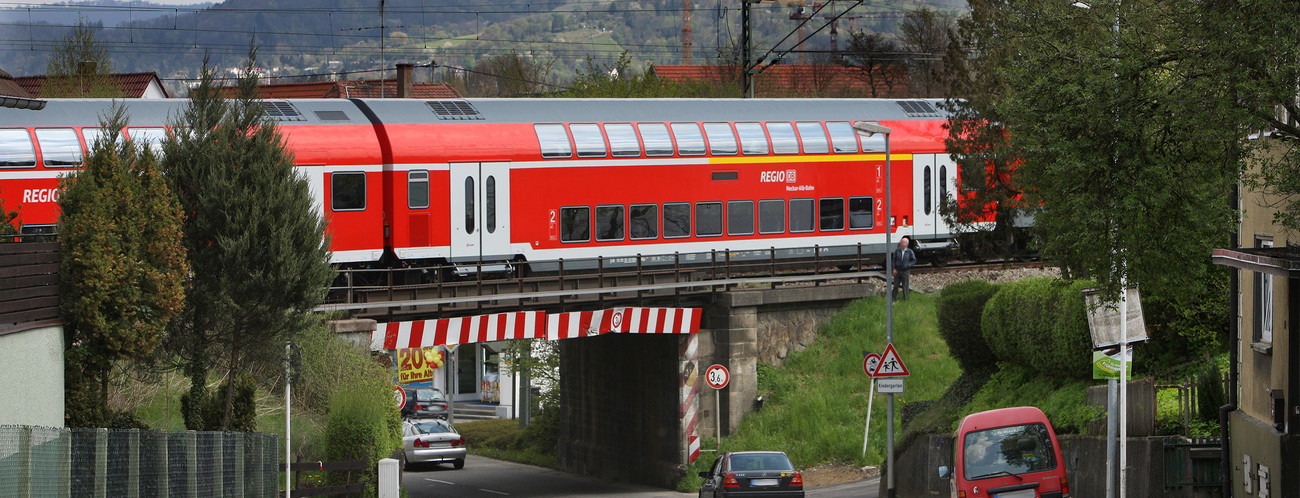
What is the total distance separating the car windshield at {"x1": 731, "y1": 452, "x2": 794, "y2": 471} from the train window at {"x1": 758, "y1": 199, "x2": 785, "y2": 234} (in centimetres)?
995

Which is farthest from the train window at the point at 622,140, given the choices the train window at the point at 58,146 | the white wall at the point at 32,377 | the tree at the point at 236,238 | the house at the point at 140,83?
the house at the point at 140,83

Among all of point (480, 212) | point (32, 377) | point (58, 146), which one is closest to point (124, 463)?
point (32, 377)

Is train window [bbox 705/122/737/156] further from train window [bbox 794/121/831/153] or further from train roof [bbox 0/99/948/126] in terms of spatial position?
train window [bbox 794/121/831/153]

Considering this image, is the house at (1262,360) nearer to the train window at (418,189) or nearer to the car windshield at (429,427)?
the train window at (418,189)

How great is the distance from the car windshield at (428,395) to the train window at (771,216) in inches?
1078

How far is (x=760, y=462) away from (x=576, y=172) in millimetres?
9037

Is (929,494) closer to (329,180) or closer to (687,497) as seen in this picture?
(687,497)

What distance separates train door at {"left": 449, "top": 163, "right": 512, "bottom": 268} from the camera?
26406mm

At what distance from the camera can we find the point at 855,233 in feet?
104

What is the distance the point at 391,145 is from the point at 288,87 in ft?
143

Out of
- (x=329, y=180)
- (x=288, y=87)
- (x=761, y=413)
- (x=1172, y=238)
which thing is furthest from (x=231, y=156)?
(x=288, y=87)

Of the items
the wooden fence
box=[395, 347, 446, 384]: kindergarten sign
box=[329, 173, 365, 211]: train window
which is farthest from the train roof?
box=[395, 347, 446, 384]: kindergarten sign

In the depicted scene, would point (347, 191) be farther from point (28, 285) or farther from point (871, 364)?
point (28, 285)

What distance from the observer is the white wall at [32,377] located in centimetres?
1301
